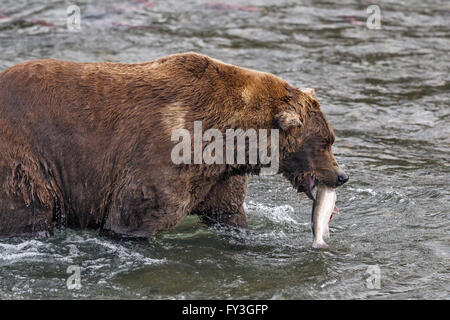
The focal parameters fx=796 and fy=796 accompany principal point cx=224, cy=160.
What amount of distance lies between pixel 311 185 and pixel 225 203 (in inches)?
29.2

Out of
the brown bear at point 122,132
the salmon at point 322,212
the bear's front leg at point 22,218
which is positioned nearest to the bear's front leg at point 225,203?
the brown bear at point 122,132

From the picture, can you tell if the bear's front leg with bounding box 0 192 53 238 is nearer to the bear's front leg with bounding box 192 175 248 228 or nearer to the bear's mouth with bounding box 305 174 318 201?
the bear's front leg with bounding box 192 175 248 228

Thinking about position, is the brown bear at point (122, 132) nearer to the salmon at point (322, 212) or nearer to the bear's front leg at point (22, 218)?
the bear's front leg at point (22, 218)

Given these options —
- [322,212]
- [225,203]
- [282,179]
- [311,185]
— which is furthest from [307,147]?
[282,179]

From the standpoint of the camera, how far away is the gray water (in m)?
5.98

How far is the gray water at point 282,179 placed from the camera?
5980mm

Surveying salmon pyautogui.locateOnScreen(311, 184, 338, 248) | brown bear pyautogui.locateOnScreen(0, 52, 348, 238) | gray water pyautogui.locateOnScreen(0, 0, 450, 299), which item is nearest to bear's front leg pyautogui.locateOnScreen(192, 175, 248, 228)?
gray water pyautogui.locateOnScreen(0, 0, 450, 299)

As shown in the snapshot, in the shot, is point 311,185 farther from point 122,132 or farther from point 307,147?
point 122,132

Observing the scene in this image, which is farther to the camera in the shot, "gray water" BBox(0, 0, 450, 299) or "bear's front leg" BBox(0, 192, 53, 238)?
"bear's front leg" BBox(0, 192, 53, 238)

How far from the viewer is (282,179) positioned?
8406mm

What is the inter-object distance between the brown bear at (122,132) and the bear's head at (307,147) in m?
0.01

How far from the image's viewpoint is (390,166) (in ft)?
28.7

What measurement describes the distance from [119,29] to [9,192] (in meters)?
7.60

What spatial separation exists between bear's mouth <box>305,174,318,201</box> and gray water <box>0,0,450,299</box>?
487 mm
